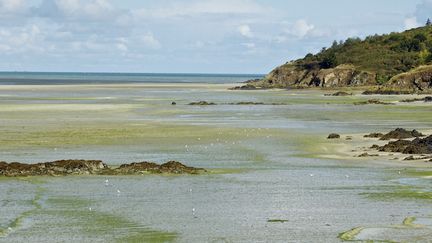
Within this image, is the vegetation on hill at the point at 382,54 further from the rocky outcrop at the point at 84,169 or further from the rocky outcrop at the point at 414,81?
the rocky outcrop at the point at 84,169

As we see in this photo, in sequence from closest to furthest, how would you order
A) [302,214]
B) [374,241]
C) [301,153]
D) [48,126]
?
[374,241] < [302,214] < [301,153] < [48,126]

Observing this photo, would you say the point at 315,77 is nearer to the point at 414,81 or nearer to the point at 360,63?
the point at 360,63

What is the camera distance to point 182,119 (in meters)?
66.2

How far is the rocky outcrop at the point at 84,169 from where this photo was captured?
106ft

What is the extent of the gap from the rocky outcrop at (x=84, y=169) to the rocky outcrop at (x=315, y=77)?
122 metres

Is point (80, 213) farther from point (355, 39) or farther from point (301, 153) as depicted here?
point (355, 39)

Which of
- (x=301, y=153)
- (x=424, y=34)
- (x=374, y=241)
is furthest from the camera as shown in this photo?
(x=424, y=34)

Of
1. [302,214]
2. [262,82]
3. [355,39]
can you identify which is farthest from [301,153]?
[355,39]

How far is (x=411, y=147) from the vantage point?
39250 millimetres

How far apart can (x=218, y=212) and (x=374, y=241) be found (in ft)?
18.3

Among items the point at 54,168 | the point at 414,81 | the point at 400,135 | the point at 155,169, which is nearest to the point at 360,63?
the point at 414,81

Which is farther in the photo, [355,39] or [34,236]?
[355,39]

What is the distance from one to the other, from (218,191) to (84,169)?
261 inches

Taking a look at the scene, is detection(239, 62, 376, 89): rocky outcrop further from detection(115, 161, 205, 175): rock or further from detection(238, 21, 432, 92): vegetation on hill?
detection(115, 161, 205, 175): rock
